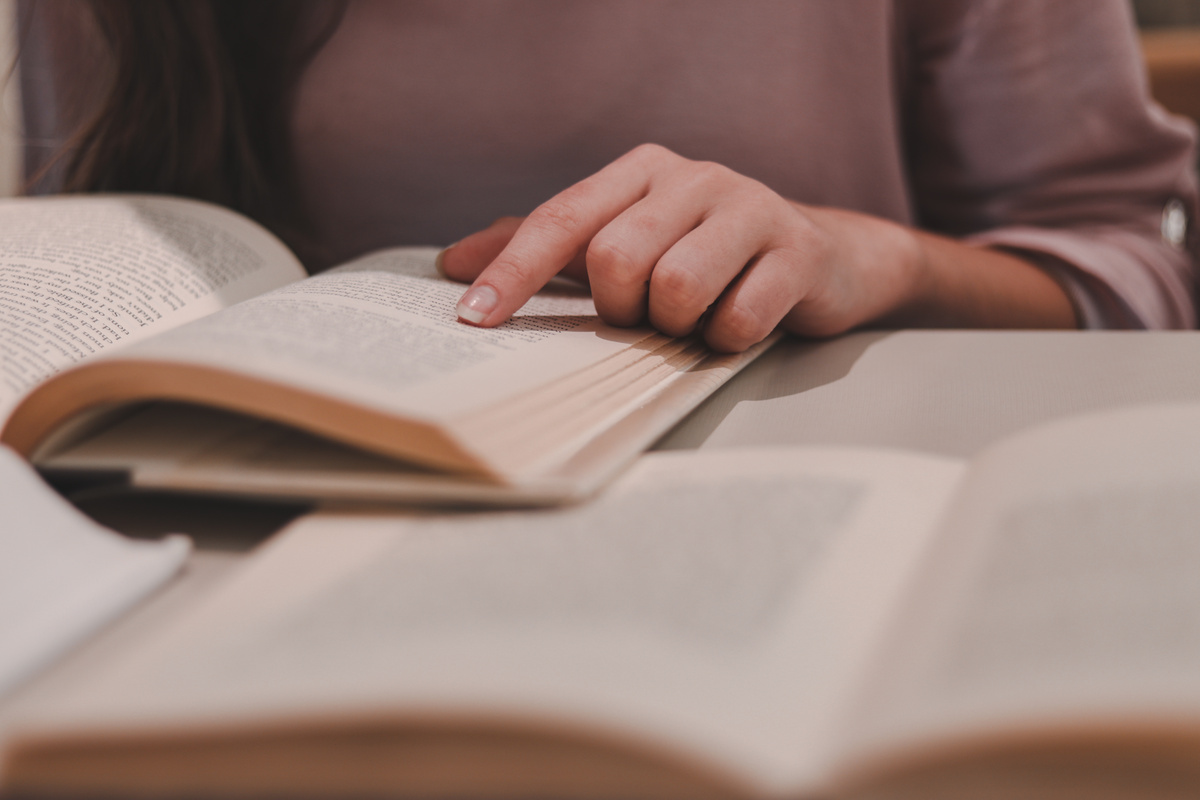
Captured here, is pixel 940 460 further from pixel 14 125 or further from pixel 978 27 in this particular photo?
pixel 14 125

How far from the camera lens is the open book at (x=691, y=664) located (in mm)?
163

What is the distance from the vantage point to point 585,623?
20 cm

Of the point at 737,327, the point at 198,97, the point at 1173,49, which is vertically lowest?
the point at 1173,49

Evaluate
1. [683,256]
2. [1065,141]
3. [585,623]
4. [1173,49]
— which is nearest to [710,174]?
[683,256]

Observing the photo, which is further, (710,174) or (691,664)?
(710,174)

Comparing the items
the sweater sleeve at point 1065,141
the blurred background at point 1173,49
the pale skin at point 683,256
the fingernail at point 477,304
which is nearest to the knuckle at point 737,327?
the pale skin at point 683,256

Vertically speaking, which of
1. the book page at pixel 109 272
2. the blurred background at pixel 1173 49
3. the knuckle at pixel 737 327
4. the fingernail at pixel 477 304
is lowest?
the blurred background at pixel 1173 49

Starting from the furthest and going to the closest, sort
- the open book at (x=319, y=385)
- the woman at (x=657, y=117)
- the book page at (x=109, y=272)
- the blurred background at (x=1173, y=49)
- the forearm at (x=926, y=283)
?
the blurred background at (x=1173, y=49) → the woman at (x=657, y=117) → the forearm at (x=926, y=283) → the book page at (x=109, y=272) → the open book at (x=319, y=385)

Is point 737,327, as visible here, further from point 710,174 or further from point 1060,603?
point 1060,603

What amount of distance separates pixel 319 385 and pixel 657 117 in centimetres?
51

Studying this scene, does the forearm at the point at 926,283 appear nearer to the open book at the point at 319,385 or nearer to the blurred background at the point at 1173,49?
the open book at the point at 319,385

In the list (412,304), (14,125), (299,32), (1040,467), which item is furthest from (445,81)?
(1040,467)

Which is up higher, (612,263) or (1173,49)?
(612,263)

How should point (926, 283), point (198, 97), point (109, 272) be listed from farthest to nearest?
point (198, 97) < point (926, 283) < point (109, 272)
